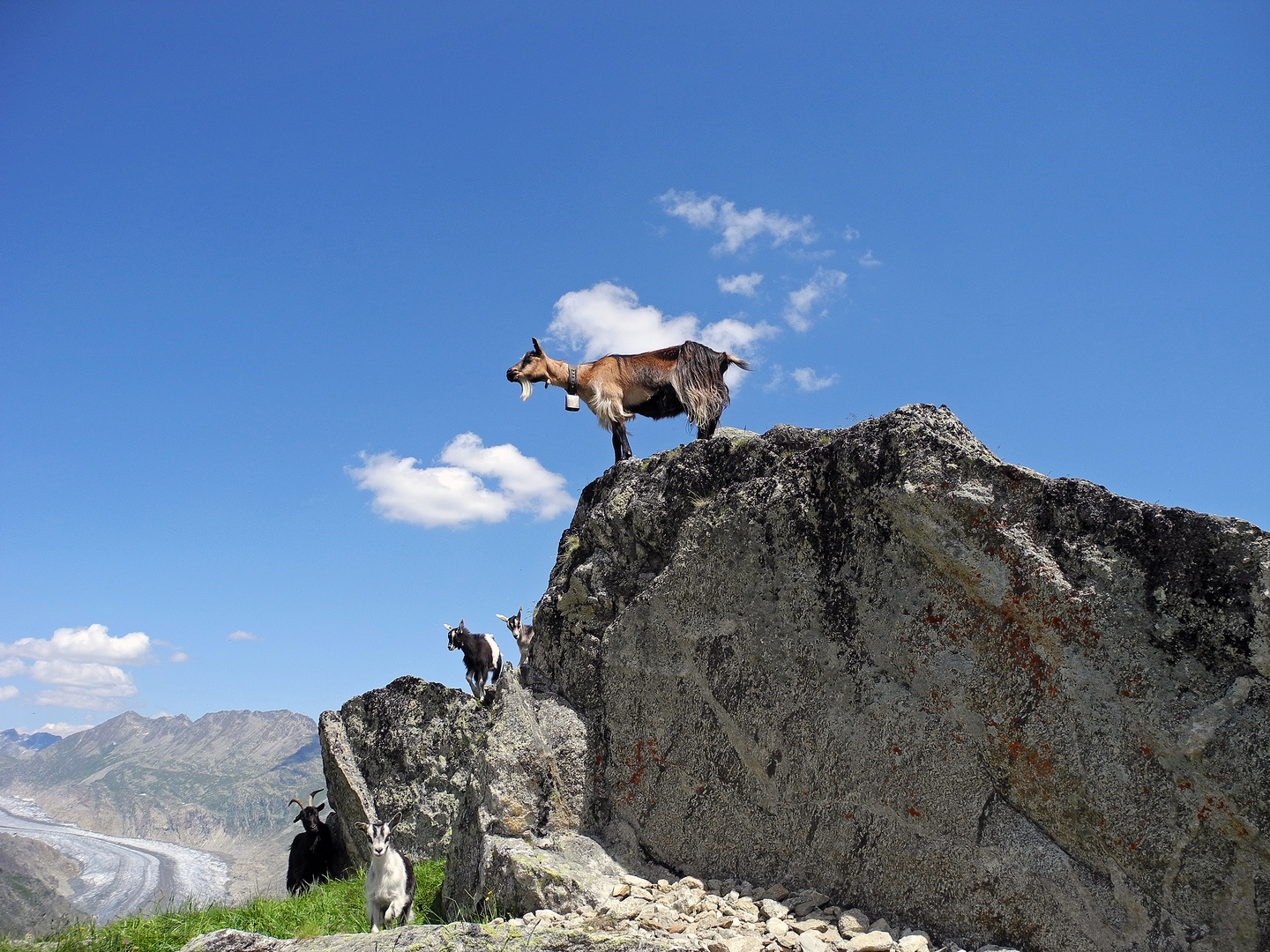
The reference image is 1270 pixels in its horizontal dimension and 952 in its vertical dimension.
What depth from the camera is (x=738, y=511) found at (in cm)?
718

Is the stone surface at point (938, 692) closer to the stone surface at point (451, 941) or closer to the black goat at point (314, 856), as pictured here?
the stone surface at point (451, 941)

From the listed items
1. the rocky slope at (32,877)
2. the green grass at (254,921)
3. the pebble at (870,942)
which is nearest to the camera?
the pebble at (870,942)

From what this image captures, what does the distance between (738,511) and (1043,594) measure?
8.20 ft

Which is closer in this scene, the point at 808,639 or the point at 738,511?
the point at 808,639

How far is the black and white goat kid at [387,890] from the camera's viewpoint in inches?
288

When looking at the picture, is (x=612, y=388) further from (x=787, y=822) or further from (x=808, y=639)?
(x=787, y=822)

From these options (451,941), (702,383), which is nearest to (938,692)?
(451,941)

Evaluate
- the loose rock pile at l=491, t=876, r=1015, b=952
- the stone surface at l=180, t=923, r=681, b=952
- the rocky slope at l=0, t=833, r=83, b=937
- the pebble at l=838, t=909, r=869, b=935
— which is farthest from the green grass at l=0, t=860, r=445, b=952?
the rocky slope at l=0, t=833, r=83, b=937

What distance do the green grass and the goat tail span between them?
5.75m

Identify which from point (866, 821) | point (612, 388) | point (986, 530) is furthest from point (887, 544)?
point (612, 388)

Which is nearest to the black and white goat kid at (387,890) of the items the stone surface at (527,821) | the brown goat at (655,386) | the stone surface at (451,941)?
the stone surface at (527,821)

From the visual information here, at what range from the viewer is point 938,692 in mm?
6082

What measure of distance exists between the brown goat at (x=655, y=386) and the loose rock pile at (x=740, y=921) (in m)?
4.86

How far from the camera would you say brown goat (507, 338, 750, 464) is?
974cm
